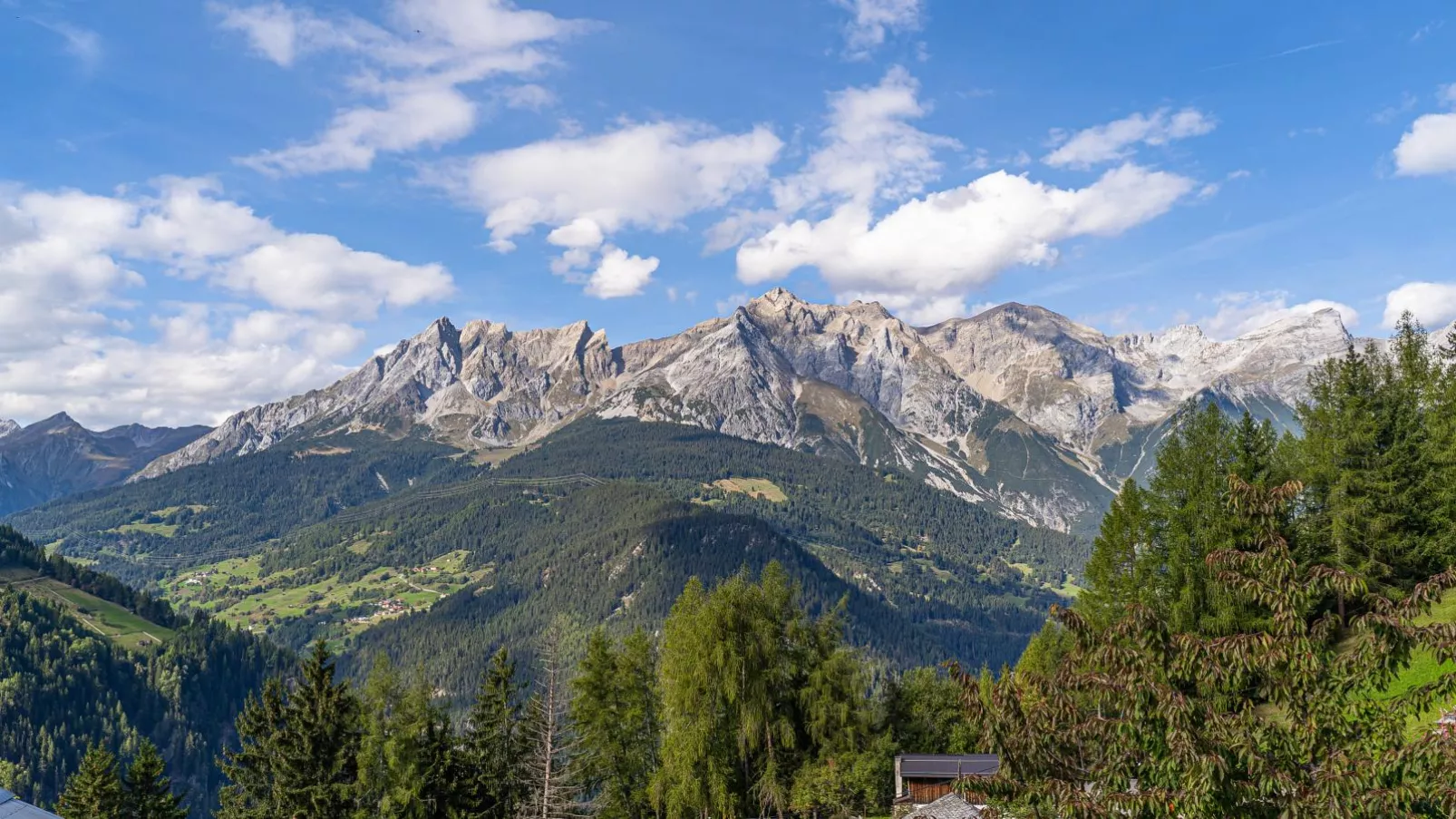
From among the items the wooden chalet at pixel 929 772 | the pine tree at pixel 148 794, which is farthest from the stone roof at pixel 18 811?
the wooden chalet at pixel 929 772

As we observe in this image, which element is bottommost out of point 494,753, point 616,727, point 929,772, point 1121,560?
point 929,772

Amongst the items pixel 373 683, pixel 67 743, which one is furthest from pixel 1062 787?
pixel 67 743

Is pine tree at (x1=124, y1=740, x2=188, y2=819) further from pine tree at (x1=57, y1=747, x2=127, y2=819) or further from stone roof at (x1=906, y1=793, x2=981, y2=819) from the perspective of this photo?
stone roof at (x1=906, y1=793, x2=981, y2=819)

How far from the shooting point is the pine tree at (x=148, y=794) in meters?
59.6

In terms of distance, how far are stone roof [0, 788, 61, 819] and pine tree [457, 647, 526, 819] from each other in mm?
31117

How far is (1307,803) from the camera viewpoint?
9.77 meters

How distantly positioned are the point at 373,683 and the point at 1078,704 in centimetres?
4510

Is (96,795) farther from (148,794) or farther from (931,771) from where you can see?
(931,771)

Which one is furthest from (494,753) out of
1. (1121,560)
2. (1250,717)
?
(1250,717)

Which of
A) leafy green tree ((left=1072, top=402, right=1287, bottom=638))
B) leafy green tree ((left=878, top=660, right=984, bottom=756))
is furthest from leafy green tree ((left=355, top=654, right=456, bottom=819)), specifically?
leafy green tree ((left=1072, top=402, right=1287, bottom=638))

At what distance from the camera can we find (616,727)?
51594 millimetres

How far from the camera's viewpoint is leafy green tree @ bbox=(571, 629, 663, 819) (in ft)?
167

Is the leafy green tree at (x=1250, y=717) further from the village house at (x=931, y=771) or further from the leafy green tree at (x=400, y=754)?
the village house at (x=931, y=771)

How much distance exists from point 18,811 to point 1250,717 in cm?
2710
